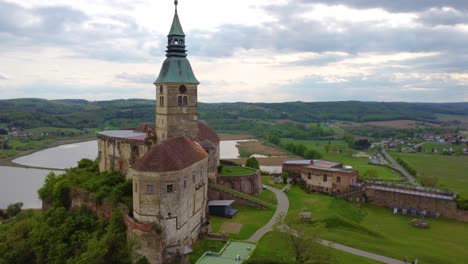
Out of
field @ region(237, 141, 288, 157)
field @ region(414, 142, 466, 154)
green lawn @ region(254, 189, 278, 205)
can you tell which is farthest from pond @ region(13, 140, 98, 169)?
field @ region(414, 142, 466, 154)

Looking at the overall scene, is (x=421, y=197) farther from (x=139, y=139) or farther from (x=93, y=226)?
(x=93, y=226)

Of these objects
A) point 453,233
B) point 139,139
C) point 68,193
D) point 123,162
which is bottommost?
point 453,233

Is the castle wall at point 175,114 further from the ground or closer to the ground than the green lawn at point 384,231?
A: further from the ground

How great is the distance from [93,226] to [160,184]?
1417 cm

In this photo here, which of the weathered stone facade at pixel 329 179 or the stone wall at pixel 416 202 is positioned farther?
the weathered stone facade at pixel 329 179

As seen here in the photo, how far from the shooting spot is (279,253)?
3722 cm

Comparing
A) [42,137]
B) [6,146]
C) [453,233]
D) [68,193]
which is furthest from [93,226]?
[42,137]

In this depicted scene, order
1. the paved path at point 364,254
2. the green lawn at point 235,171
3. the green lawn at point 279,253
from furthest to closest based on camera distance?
the green lawn at point 235,171, the paved path at point 364,254, the green lawn at point 279,253

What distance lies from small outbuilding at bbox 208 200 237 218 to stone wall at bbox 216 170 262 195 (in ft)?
25.1

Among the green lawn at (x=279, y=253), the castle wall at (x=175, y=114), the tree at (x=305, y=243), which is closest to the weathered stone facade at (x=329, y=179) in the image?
the green lawn at (x=279, y=253)

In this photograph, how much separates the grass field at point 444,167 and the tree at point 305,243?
48.8m

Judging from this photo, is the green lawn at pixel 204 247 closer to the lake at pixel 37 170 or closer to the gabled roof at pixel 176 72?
the gabled roof at pixel 176 72

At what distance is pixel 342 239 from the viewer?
4156 cm

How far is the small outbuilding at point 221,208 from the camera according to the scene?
47.9m
